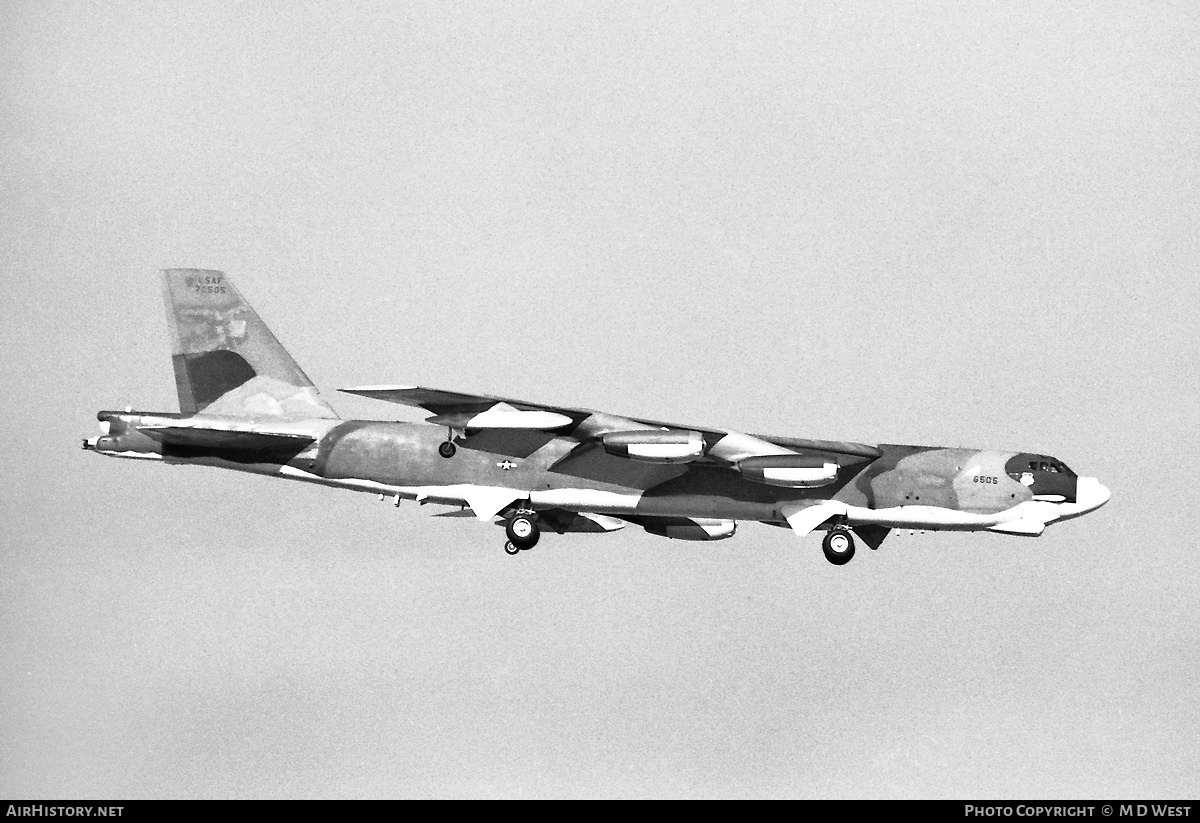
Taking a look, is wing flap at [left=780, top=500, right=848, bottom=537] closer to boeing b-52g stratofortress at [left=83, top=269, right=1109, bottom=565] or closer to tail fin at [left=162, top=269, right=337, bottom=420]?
boeing b-52g stratofortress at [left=83, top=269, right=1109, bottom=565]

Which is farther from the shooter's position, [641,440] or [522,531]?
[522,531]

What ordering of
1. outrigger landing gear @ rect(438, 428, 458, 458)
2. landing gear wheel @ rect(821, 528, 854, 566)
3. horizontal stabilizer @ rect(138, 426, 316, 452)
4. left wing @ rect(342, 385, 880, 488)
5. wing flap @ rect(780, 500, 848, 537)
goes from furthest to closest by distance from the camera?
1. horizontal stabilizer @ rect(138, 426, 316, 452)
2. outrigger landing gear @ rect(438, 428, 458, 458)
3. landing gear wheel @ rect(821, 528, 854, 566)
4. wing flap @ rect(780, 500, 848, 537)
5. left wing @ rect(342, 385, 880, 488)

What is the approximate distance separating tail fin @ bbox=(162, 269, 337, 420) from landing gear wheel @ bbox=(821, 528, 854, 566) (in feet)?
45.1

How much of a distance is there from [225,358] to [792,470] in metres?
15.9

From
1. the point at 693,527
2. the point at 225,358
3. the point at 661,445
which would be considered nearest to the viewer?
the point at 661,445

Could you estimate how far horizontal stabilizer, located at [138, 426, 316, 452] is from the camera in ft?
178

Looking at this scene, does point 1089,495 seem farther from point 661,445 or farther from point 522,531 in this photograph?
point 522,531

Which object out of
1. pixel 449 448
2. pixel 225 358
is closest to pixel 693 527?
pixel 449 448

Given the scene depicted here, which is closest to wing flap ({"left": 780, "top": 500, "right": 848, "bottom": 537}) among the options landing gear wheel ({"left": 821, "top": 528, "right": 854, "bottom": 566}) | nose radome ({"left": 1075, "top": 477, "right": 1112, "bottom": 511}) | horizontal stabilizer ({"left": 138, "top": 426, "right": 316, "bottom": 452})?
landing gear wheel ({"left": 821, "top": 528, "right": 854, "bottom": 566})

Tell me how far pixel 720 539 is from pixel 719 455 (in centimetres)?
370

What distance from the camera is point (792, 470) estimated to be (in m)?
52.0
